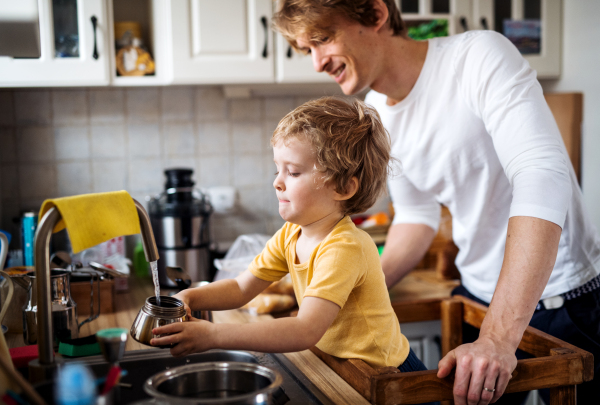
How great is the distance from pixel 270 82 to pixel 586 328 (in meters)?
1.24

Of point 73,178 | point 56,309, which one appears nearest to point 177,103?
point 73,178

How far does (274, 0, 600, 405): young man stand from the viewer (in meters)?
0.94

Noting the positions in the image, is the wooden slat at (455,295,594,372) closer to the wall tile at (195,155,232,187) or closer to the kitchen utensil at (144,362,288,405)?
the kitchen utensil at (144,362,288,405)

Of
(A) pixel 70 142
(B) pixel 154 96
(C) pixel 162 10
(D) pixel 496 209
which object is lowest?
(D) pixel 496 209

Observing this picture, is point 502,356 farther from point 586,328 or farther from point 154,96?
point 154,96

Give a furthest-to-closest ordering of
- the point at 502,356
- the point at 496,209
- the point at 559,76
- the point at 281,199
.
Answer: the point at 559,76 → the point at 496,209 → the point at 281,199 → the point at 502,356

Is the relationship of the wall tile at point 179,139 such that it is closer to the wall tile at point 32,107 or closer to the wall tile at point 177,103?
the wall tile at point 177,103

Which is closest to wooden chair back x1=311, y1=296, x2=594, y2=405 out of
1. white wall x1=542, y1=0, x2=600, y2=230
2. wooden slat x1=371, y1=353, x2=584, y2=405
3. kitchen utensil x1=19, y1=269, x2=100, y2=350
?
wooden slat x1=371, y1=353, x2=584, y2=405

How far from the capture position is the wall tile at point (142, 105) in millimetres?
2104

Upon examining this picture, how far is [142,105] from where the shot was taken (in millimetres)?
2119

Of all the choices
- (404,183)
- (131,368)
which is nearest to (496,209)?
(404,183)

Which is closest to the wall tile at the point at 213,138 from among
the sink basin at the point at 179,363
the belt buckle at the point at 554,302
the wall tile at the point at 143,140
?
the wall tile at the point at 143,140

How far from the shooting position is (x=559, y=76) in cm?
225

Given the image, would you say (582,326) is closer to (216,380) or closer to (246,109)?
(216,380)
